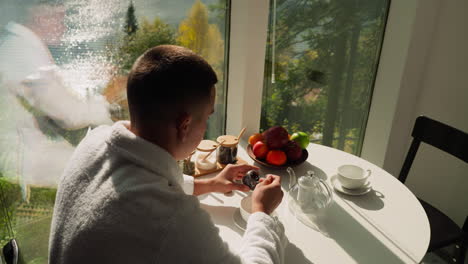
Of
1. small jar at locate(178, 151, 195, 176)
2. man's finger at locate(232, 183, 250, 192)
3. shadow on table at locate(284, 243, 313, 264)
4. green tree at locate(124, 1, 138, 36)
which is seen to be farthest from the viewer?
green tree at locate(124, 1, 138, 36)

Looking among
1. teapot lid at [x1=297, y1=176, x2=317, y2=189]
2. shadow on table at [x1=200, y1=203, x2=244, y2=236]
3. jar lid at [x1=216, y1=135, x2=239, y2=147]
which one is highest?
jar lid at [x1=216, y1=135, x2=239, y2=147]

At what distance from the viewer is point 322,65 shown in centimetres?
186

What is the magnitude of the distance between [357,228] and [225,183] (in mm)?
434

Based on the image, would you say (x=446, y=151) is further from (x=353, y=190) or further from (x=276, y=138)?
(x=276, y=138)

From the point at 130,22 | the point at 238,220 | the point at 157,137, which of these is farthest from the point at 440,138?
the point at 130,22

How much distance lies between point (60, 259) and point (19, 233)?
0.90m

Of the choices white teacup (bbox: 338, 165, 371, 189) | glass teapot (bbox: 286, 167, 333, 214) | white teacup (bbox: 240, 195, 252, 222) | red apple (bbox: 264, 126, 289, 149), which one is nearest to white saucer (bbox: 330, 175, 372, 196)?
white teacup (bbox: 338, 165, 371, 189)

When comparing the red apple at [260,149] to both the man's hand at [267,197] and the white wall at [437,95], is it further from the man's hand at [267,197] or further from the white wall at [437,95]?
the white wall at [437,95]

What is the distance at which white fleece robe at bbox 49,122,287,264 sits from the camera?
1.95 ft

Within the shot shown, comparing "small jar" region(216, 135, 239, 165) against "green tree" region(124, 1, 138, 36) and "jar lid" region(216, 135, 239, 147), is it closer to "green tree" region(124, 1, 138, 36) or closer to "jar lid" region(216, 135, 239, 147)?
"jar lid" region(216, 135, 239, 147)

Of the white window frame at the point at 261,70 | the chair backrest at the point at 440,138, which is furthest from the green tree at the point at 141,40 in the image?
the chair backrest at the point at 440,138

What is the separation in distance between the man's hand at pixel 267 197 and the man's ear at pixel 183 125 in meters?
0.29

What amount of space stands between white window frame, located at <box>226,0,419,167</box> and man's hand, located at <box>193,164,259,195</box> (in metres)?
0.55

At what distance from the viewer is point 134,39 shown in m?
1.40
